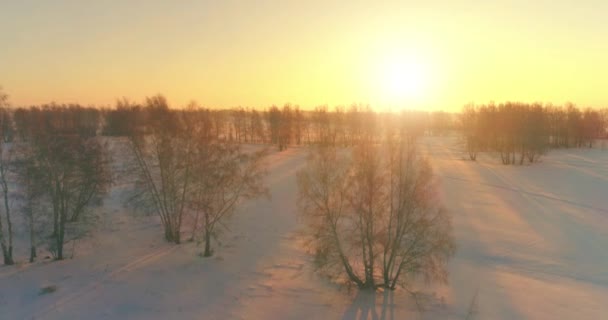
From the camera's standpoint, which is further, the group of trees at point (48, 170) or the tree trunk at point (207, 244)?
the tree trunk at point (207, 244)

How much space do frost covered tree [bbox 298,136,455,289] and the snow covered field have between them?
2.13 metres

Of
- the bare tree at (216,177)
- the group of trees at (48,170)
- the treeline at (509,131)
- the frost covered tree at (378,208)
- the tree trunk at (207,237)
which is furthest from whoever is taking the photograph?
the treeline at (509,131)

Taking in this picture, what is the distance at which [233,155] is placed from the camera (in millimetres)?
26781

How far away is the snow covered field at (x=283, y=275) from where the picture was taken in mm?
18953

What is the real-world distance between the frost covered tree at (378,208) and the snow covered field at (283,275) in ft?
6.97

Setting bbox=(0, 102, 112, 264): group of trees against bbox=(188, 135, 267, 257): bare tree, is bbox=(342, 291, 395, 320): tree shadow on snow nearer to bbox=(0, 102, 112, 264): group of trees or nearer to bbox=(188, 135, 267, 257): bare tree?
bbox=(188, 135, 267, 257): bare tree

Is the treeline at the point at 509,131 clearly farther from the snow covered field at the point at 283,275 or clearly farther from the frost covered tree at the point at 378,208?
the frost covered tree at the point at 378,208

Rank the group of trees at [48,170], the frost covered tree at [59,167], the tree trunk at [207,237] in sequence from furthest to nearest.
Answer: the tree trunk at [207,237], the frost covered tree at [59,167], the group of trees at [48,170]

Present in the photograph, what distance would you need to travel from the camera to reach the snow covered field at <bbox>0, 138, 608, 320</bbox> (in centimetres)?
1895

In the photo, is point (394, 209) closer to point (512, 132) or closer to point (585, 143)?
point (512, 132)

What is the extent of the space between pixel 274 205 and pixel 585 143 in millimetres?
95142

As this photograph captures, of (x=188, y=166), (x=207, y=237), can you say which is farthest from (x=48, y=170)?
(x=207, y=237)

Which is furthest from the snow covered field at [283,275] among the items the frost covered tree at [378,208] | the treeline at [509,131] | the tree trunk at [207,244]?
the treeline at [509,131]

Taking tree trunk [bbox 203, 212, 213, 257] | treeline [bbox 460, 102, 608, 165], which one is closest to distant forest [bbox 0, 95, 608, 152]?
treeline [bbox 460, 102, 608, 165]
